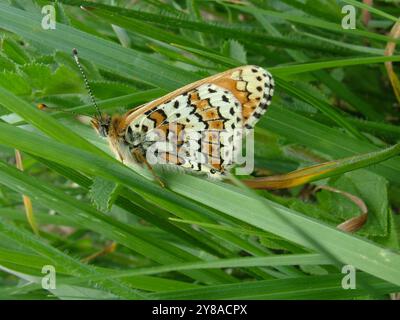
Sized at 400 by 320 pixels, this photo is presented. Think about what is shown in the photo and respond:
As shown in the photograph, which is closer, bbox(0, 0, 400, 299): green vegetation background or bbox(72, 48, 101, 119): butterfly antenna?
bbox(0, 0, 400, 299): green vegetation background

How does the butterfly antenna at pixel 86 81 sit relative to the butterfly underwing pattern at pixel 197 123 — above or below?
above

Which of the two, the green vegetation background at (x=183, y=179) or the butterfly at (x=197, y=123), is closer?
the green vegetation background at (x=183, y=179)

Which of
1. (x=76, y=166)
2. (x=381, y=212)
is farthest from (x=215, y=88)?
(x=381, y=212)

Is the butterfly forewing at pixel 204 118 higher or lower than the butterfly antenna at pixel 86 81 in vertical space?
lower

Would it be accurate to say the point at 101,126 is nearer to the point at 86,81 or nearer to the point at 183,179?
the point at 86,81

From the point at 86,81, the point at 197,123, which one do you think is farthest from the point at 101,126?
the point at 197,123

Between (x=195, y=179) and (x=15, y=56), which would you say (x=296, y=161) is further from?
(x=15, y=56)
